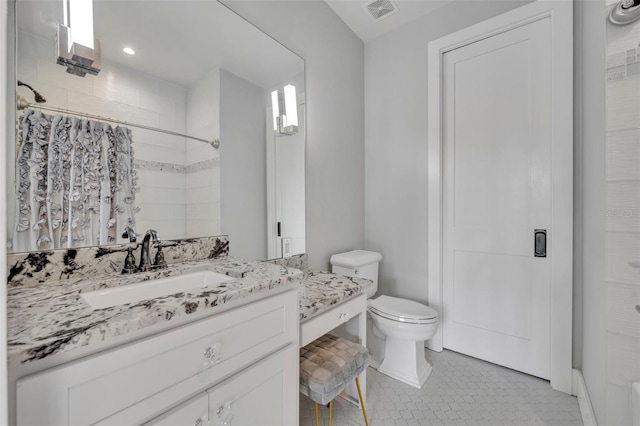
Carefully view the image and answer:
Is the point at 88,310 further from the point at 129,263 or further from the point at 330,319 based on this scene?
the point at 330,319

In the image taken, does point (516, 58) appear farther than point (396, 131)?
No

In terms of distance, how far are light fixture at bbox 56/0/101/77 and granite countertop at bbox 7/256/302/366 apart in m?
0.76

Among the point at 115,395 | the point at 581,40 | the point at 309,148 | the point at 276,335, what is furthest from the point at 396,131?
the point at 115,395

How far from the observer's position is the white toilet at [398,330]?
1.72 meters

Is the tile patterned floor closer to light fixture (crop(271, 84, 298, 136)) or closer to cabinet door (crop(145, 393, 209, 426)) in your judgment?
cabinet door (crop(145, 393, 209, 426))

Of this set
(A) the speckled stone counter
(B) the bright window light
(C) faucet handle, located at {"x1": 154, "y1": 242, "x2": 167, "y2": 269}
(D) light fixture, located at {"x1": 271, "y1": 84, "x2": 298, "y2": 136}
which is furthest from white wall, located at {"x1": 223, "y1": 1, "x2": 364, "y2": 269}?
(C) faucet handle, located at {"x1": 154, "y1": 242, "x2": 167, "y2": 269}

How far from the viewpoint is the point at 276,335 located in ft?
3.15

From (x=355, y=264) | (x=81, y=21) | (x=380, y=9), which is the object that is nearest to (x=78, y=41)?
(x=81, y=21)

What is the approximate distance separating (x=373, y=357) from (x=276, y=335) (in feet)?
4.46

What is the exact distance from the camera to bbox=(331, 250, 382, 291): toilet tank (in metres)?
1.98

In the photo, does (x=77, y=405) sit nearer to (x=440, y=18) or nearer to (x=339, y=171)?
(x=339, y=171)

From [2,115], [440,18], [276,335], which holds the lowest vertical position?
[276,335]

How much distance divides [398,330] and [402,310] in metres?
0.14

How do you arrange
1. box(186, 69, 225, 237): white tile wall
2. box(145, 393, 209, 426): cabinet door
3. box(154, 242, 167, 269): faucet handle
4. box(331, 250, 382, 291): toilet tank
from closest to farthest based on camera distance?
box(145, 393, 209, 426): cabinet door < box(154, 242, 167, 269): faucet handle < box(186, 69, 225, 237): white tile wall < box(331, 250, 382, 291): toilet tank
